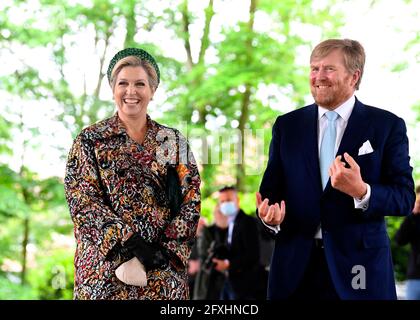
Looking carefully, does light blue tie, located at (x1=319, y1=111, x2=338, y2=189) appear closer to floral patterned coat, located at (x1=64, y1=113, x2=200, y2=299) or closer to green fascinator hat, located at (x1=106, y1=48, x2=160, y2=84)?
floral patterned coat, located at (x1=64, y1=113, x2=200, y2=299)

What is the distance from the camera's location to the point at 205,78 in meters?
13.8

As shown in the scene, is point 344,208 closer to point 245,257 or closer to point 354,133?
point 354,133

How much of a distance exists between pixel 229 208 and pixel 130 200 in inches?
182

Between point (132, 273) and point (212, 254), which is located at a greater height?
point (212, 254)

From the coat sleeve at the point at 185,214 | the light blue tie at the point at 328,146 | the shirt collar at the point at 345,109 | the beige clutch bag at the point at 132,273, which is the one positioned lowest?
the beige clutch bag at the point at 132,273

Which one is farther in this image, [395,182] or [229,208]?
[229,208]

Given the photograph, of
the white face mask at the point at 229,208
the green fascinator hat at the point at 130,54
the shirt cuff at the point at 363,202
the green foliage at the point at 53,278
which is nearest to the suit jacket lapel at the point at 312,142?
the shirt cuff at the point at 363,202

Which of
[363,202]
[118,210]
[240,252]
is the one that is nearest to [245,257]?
[240,252]

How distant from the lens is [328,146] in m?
3.47

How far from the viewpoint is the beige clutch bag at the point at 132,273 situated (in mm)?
3314

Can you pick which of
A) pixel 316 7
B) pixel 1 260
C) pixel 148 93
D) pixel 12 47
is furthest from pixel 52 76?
pixel 148 93

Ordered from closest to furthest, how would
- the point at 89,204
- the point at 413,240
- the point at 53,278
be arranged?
1. the point at 89,204
2. the point at 413,240
3. the point at 53,278

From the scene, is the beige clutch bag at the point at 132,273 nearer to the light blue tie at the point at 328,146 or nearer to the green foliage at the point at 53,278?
the light blue tie at the point at 328,146

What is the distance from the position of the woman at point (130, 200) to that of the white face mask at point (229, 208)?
4.47 meters
